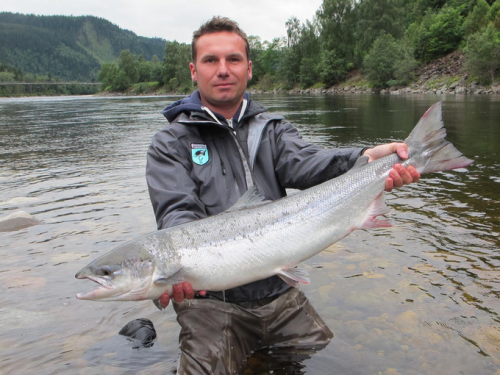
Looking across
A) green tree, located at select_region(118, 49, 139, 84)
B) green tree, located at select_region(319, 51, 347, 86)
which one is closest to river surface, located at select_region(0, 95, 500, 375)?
green tree, located at select_region(319, 51, 347, 86)

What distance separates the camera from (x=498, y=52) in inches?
1829

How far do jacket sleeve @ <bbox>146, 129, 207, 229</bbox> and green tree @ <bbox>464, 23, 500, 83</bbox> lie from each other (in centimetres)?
5219

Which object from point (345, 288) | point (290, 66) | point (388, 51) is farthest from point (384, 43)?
point (345, 288)

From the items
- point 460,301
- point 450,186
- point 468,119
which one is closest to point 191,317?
point 460,301

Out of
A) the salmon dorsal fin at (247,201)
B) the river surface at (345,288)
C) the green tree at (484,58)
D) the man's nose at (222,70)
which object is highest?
the green tree at (484,58)

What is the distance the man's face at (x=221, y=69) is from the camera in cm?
370

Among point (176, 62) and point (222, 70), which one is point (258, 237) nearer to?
point (222, 70)

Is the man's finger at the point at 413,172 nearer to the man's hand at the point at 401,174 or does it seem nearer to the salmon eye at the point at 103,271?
the man's hand at the point at 401,174

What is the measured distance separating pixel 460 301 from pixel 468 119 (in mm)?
19037

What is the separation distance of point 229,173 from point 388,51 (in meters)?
67.1

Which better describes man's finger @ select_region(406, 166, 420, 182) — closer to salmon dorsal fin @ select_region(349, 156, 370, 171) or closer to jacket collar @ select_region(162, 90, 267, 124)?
salmon dorsal fin @ select_region(349, 156, 370, 171)

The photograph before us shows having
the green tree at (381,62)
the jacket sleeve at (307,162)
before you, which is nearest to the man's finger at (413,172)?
the jacket sleeve at (307,162)

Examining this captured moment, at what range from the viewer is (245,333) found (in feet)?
11.4

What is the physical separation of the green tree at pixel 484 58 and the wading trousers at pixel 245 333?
170 feet
